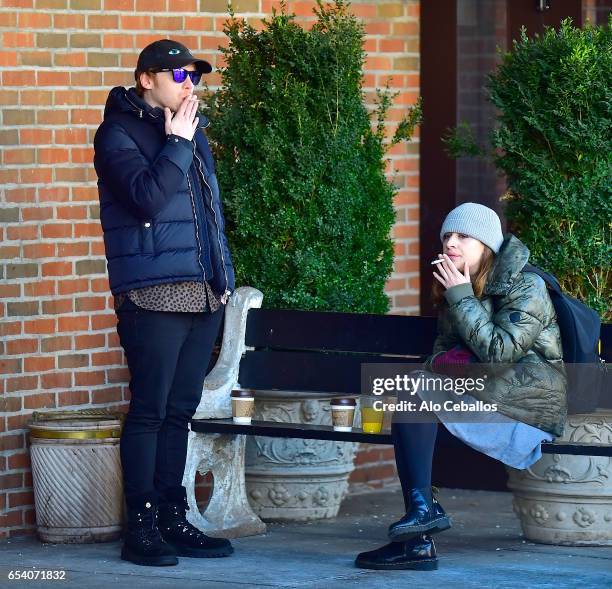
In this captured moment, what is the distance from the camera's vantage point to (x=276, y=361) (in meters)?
6.84

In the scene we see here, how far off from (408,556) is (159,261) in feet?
4.51

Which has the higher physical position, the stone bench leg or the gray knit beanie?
the gray knit beanie

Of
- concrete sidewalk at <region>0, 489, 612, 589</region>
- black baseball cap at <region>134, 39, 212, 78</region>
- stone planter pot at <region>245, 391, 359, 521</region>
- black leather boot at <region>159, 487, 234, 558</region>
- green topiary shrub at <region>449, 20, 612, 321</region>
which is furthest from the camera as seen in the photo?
stone planter pot at <region>245, 391, 359, 521</region>

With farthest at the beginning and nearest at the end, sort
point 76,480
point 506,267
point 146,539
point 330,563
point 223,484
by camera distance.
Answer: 1. point 223,484
2. point 76,480
3. point 330,563
4. point 146,539
5. point 506,267

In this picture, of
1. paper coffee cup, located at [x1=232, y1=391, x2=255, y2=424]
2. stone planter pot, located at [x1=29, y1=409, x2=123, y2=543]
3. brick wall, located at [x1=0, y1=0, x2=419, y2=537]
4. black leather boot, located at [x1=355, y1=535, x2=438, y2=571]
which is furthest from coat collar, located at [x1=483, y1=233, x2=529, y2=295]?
brick wall, located at [x1=0, y1=0, x2=419, y2=537]

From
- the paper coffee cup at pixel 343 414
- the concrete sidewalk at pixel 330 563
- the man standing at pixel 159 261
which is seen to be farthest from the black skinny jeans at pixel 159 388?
the paper coffee cup at pixel 343 414

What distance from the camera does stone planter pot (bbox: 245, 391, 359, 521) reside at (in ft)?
23.1

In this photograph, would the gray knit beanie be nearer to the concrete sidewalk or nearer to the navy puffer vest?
the navy puffer vest

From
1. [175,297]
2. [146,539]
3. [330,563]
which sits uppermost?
[175,297]

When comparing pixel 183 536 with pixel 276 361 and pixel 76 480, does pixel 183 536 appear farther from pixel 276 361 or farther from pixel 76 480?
pixel 276 361

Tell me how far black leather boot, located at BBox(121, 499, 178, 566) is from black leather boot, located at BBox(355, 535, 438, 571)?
0.74 meters

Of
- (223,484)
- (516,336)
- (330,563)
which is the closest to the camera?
(516,336)

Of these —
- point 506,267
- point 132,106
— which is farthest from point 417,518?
point 132,106

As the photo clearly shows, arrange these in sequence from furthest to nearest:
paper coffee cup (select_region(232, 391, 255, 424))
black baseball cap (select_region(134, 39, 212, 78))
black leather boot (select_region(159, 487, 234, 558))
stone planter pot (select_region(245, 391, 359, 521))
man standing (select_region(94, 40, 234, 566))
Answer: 1. stone planter pot (select_region(245, 391, 359, 521))
2. paper coffee cup (select_region(232, 391, 255, 424))
3. black leather boot (select_region(159, 487, 234, 558))
4. black baseball cap (select_region(134, 39, 212, 78))
5. man standing (select_region(94, 40, 234, 566))
